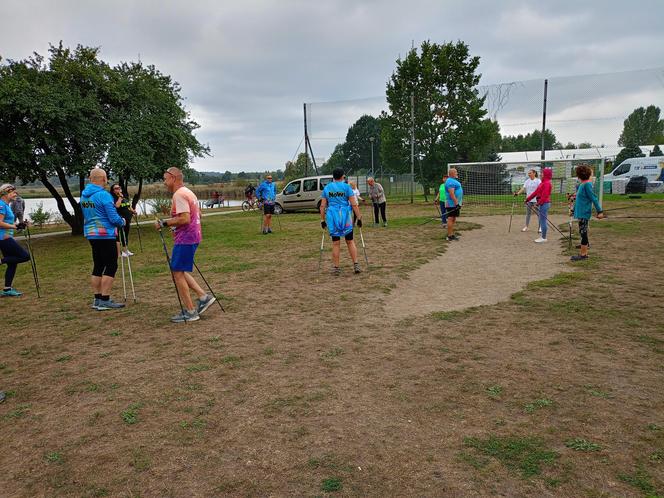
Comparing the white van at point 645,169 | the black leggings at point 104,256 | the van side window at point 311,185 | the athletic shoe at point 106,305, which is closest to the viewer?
the black leggings at point 104,256

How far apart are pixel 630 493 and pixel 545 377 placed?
1.45 meters

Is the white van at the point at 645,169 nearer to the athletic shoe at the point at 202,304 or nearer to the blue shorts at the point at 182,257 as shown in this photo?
the athletic shoe at the point at 202,304

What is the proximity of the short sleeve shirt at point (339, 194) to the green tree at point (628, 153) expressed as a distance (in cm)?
3070

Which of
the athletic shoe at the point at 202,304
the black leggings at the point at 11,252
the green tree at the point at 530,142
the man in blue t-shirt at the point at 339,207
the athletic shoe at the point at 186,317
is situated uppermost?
the green tree at the point at 530,142

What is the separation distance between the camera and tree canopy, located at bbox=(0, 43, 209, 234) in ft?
43.1

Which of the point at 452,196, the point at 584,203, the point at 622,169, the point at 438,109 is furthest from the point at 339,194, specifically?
the point at 622,169

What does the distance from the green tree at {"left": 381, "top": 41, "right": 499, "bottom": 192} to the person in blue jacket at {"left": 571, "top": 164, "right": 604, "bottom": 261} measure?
17959 millimetres

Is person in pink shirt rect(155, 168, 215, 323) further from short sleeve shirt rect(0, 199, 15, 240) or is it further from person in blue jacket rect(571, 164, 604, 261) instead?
person in blue jacket rect(571, 164, 604, 261)

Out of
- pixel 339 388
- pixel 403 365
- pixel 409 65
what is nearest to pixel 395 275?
pixel 403 365

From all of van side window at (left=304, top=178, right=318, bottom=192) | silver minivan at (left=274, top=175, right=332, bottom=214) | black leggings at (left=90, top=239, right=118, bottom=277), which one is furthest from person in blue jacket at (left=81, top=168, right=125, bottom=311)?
van side window at (left=304, top=178, right=318, bottom=192)

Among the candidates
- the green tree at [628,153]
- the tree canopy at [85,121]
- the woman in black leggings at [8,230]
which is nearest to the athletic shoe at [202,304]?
the woman in black leggings at [8,230]

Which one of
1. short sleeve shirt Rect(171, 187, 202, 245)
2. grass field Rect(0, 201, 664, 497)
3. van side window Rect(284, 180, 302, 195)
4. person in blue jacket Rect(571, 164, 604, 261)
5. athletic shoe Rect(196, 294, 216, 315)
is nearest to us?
grass field Rect(0, 201, 664, 497)

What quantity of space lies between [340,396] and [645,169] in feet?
94.5

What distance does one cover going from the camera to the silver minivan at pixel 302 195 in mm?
22875
